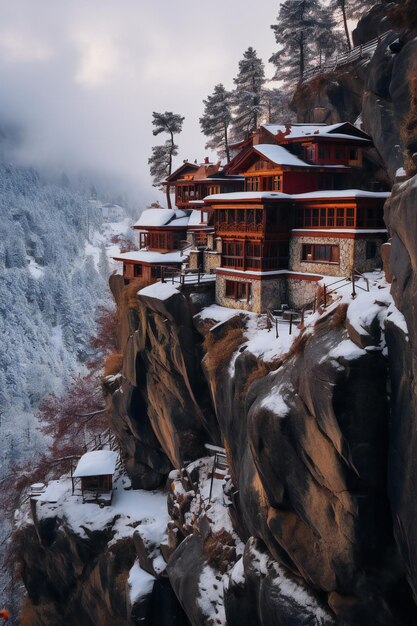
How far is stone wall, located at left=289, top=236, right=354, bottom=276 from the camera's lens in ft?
119

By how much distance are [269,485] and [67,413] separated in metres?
40.0

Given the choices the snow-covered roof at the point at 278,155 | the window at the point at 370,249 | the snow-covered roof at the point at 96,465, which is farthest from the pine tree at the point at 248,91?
the snow-covered roof at the point at 96,465

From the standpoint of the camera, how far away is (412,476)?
17.8 meters

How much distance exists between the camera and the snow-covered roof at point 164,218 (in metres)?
53.0

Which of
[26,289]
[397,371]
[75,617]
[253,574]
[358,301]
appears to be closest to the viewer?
[397,371]

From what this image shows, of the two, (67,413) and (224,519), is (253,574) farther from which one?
(67,413)

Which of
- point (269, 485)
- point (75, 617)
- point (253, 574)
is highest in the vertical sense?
point (269, 485)

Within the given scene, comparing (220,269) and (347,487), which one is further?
(220,269)

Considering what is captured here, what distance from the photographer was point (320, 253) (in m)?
38.2

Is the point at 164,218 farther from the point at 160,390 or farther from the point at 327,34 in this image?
the point at 327,34

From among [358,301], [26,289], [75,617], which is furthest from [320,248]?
[26,289]

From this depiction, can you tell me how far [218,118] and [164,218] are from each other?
16941 millimetres

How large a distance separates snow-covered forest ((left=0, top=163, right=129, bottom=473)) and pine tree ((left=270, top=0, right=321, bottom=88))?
7073 cm

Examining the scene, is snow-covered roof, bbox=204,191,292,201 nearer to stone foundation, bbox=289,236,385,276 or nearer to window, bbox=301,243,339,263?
stone foundation, bbox=289,236,385,276
